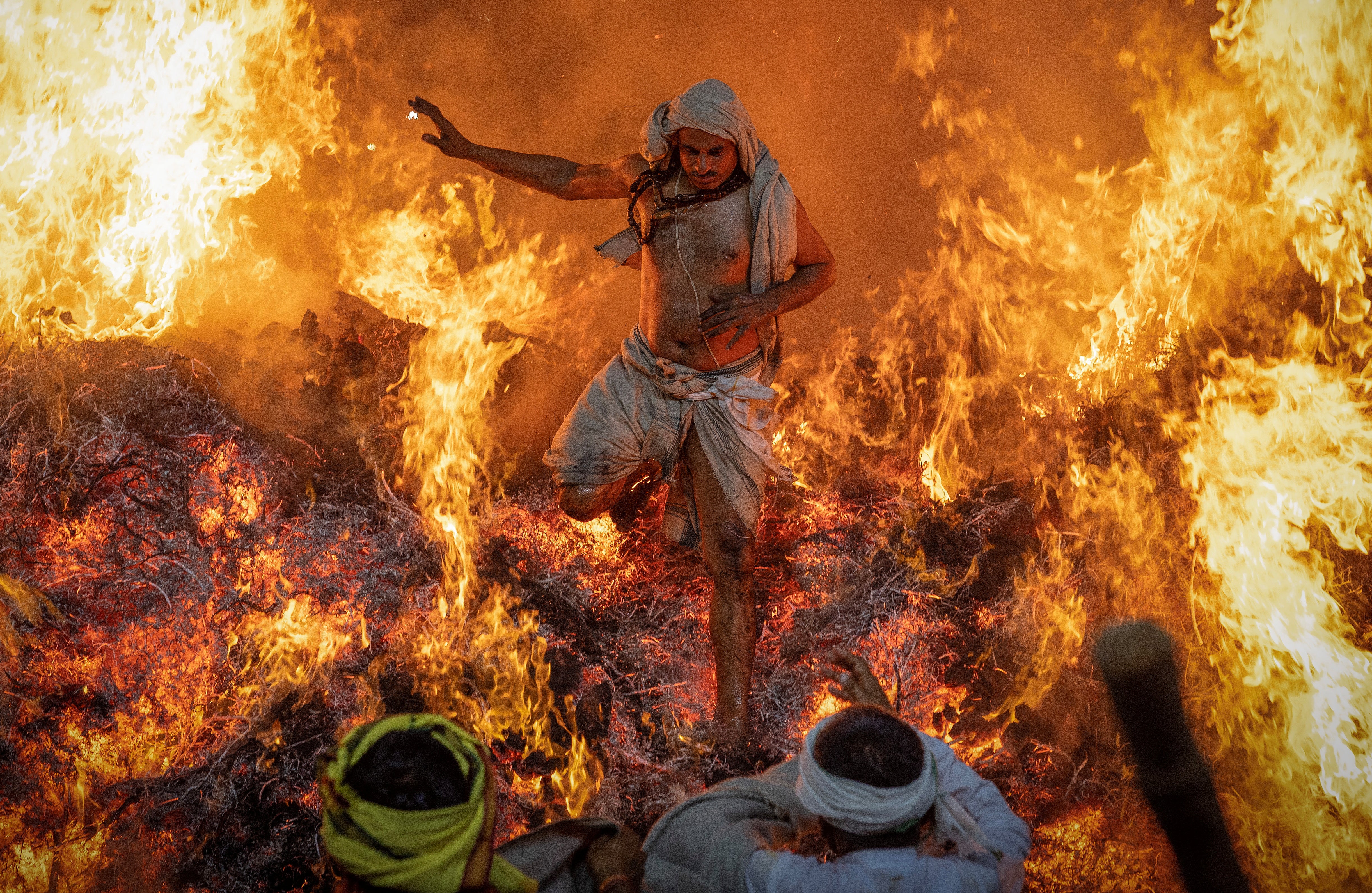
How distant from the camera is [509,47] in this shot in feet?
22.5

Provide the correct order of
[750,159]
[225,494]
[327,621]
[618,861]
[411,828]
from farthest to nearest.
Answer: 1. [225,494]
2. [327,621]
3. [750,159]
4. [618,861]
5. [411,828]

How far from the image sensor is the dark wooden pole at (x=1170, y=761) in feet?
6.92

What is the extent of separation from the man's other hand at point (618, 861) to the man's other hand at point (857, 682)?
0.77 meters

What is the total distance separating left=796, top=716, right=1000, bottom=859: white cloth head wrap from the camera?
213cm

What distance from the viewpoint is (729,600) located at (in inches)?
172

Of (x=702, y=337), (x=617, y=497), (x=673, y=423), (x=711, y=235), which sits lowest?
(x=617, y=497)

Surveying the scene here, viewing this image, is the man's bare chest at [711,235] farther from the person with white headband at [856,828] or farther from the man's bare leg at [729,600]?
the person with white headband at [856,828]

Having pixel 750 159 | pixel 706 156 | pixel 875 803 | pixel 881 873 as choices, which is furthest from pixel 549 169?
pixel 881 873

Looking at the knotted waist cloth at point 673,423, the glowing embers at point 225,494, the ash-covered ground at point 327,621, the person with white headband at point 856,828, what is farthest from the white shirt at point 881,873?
the glowing embers at point 225,494

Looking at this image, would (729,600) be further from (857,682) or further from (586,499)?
(857,682)

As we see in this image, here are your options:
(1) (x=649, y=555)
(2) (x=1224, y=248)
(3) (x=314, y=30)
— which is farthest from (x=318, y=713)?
(2) (x=1224, y=248)

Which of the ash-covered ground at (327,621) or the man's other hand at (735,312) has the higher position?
the man's other hand at (735,312)

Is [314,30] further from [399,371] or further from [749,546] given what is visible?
[749,546]

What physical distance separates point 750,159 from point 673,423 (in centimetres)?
136
